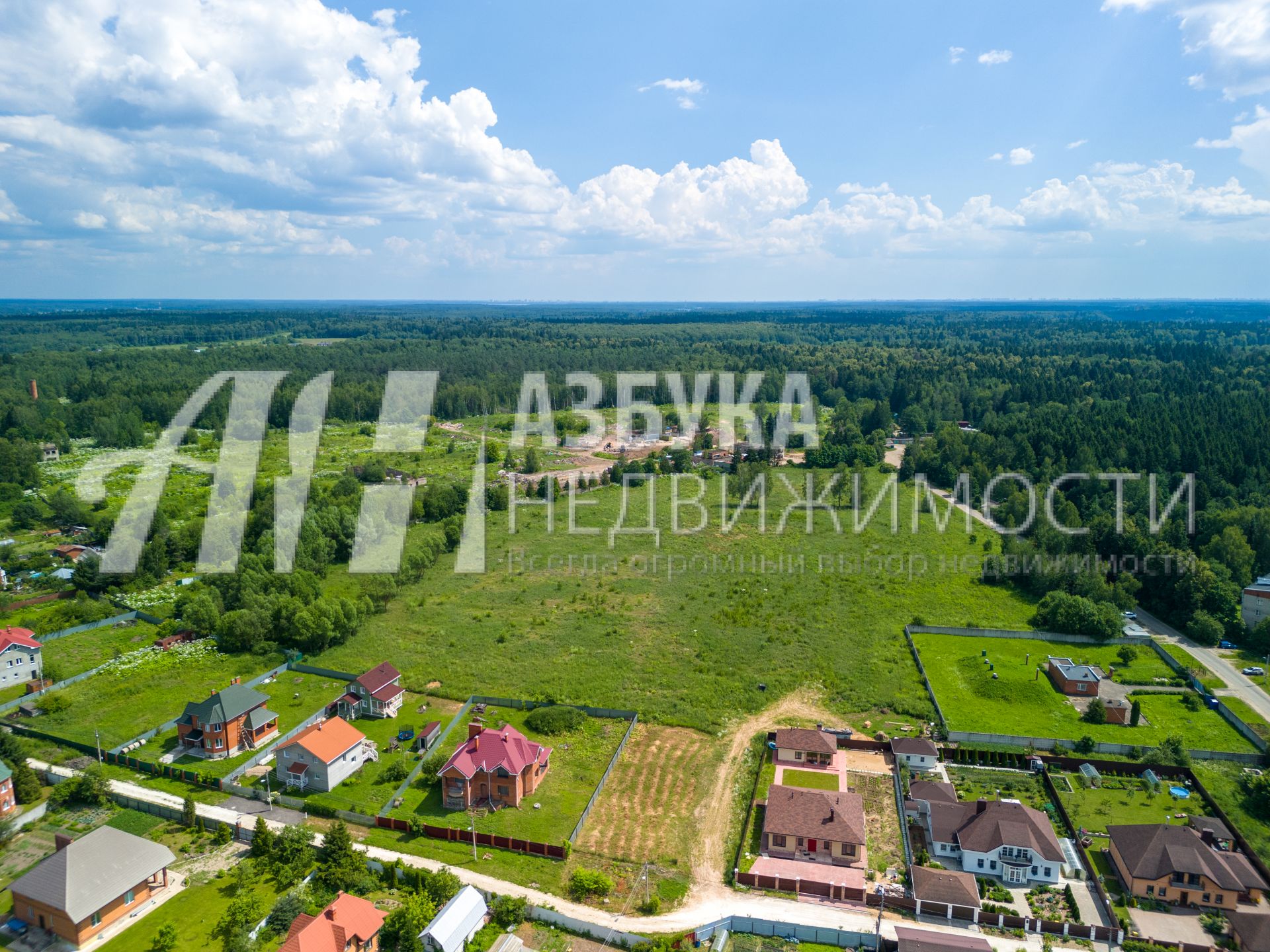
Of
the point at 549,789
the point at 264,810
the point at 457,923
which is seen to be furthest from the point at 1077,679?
the point at 264,810

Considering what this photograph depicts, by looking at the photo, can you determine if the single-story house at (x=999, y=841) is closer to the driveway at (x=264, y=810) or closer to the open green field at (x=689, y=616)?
the open green field at (x=689, y=616)

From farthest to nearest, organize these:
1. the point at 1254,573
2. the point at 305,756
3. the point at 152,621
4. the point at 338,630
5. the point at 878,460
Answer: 1. the point at 878,460
2. the point at 1254,573
3. the point at 152,621
4. the point at 338,630
5. the point at 305,756

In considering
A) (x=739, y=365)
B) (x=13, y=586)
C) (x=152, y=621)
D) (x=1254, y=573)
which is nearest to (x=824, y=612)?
(x=1254, y=573)

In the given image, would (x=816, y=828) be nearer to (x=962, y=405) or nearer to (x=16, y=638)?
(x=16, y=638)

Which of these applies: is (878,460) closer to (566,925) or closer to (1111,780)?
(1111,780)

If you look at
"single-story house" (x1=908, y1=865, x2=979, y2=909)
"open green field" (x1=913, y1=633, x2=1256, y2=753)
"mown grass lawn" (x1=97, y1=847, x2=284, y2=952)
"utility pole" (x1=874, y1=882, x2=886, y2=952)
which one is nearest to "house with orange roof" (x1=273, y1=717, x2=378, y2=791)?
"mown grass lawn" (x1=97, y1=847, x2=284, y2=952)

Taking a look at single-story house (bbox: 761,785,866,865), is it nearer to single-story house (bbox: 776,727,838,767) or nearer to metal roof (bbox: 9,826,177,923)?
single-story house (bbox: 776,727,838,767)
